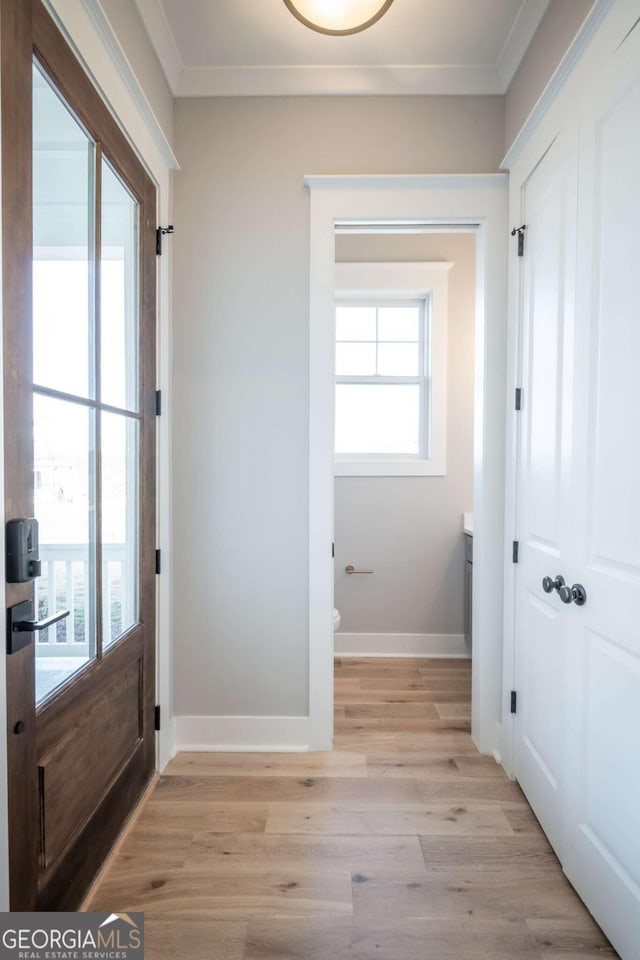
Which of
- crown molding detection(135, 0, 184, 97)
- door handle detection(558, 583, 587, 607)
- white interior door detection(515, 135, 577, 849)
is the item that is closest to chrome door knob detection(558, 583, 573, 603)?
door handle detection(558, 583, 587, 607)

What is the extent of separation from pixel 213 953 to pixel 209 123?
9.48 ft

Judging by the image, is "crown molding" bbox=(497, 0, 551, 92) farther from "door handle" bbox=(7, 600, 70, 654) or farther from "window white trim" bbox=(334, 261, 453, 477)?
"door handle" bbox=(7, 600, 70, 654)

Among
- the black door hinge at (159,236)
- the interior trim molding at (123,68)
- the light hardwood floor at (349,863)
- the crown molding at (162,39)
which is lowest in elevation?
the light hardwood floor at (349,863)

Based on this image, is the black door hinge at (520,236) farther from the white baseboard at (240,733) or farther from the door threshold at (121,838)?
the door threshold at (121,838)

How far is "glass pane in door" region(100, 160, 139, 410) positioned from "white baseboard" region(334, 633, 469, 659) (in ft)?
7.22

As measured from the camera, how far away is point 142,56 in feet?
5.96

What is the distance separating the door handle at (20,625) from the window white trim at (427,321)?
7.79 ft

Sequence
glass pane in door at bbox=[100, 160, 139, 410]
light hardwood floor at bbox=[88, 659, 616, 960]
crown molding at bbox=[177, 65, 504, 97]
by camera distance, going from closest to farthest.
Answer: light hardwood floor at bbox=[88, 659, 616, 960] < glass pane in door at bbox=[100, 160, 139, 410] < crown molding at bbox=[177, 65, 504, 97]

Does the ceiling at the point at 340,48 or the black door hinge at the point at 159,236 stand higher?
the ceiling at the point at 340,48

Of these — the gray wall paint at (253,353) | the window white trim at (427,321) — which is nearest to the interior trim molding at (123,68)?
the gray wall paint at (253,353)

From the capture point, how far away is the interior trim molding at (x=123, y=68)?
4.46ft

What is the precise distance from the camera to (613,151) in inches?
53.2

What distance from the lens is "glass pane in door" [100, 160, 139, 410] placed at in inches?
63.1

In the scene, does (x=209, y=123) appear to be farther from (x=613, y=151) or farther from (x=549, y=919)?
(x=549, y=919)
